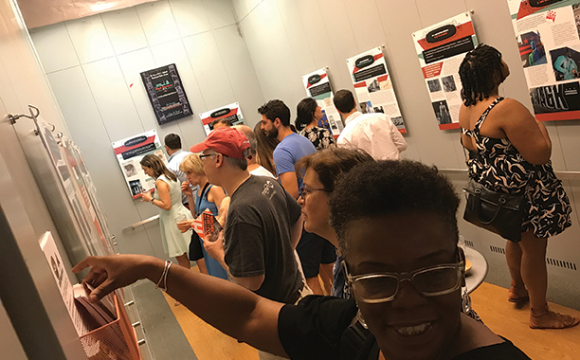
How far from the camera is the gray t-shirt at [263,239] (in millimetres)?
2305

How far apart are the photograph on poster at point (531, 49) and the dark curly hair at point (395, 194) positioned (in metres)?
2.64

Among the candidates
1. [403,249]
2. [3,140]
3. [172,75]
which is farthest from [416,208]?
[172,75]

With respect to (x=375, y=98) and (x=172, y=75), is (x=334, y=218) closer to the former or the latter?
(x=375, y=98)

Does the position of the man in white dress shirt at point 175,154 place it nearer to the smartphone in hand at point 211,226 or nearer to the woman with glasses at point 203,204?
the woman with glasses at point 203,204

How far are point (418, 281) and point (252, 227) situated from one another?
1506 mm

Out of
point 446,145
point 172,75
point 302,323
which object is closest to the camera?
point 302,323

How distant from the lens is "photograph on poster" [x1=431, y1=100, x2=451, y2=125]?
412cm

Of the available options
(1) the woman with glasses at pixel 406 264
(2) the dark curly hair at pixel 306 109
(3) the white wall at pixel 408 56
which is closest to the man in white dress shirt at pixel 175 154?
(3) the white wall at pixel 408 56

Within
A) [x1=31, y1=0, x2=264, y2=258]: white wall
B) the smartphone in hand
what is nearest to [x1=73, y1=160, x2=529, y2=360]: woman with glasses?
the smartphone in hand

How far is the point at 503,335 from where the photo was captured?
10.7 ft

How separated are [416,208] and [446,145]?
12.1 ft

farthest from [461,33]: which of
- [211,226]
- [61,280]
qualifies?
[61,280]

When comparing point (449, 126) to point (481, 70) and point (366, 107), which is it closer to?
point (481, 70)

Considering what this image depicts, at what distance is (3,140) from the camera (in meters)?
0.82
